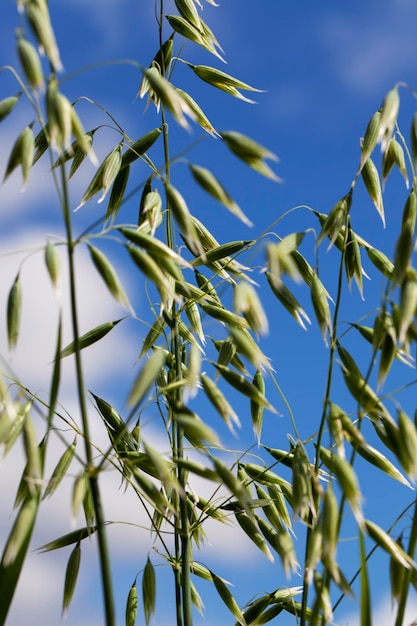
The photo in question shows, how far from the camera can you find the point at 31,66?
51.2 inches

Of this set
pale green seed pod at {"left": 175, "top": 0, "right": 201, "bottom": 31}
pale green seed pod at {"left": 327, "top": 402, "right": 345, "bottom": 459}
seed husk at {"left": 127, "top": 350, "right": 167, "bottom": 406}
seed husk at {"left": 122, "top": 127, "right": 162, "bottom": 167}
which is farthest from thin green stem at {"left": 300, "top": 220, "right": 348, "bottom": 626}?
pale green seed pod at {"left": 175, "top": 0, "right": 201, "bottom": 31}

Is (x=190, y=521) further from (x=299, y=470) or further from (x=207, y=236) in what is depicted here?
(x=207, y=236)

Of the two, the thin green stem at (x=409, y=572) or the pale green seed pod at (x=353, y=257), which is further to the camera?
the pale green seed pod at (x=353, y=257)

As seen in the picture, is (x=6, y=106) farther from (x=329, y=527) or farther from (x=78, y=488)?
(x=329, y=527)

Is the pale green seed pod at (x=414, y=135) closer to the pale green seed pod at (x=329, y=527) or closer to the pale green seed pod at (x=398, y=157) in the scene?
the pale green seed pod at (x=398, y=157)

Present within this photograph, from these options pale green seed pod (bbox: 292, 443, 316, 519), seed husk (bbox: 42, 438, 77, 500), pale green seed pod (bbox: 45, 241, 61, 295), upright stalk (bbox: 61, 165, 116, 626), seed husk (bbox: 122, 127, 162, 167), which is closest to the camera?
upright stalk (bbox: 61, 165, 116, 626)

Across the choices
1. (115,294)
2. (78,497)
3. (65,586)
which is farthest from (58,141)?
(65,586)

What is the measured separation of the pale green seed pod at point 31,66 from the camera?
51.1 inches

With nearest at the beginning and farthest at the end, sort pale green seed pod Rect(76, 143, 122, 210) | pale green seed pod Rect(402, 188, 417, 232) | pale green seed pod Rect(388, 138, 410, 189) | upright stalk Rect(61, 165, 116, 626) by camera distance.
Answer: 1. upright stalk Rect(61, 165, 116, 626)
2. pale green seed pod Rect(402, 188, 417, 232)
3. pale green seed pod Rect(388, 138, 410, 189)
4. pale green seed pod Rect(76, 143, 122, 210)

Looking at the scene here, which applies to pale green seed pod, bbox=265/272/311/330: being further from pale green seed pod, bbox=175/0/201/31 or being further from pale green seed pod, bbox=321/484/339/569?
pale green seed pod, bbox=175/0/201/31

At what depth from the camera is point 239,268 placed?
74.9 inches

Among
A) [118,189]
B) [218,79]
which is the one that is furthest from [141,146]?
[218,79]

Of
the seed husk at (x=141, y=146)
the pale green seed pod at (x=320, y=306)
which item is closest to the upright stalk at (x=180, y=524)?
the seed husk at (x=141, y=146)

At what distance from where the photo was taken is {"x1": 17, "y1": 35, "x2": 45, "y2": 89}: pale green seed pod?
51.1 inches
